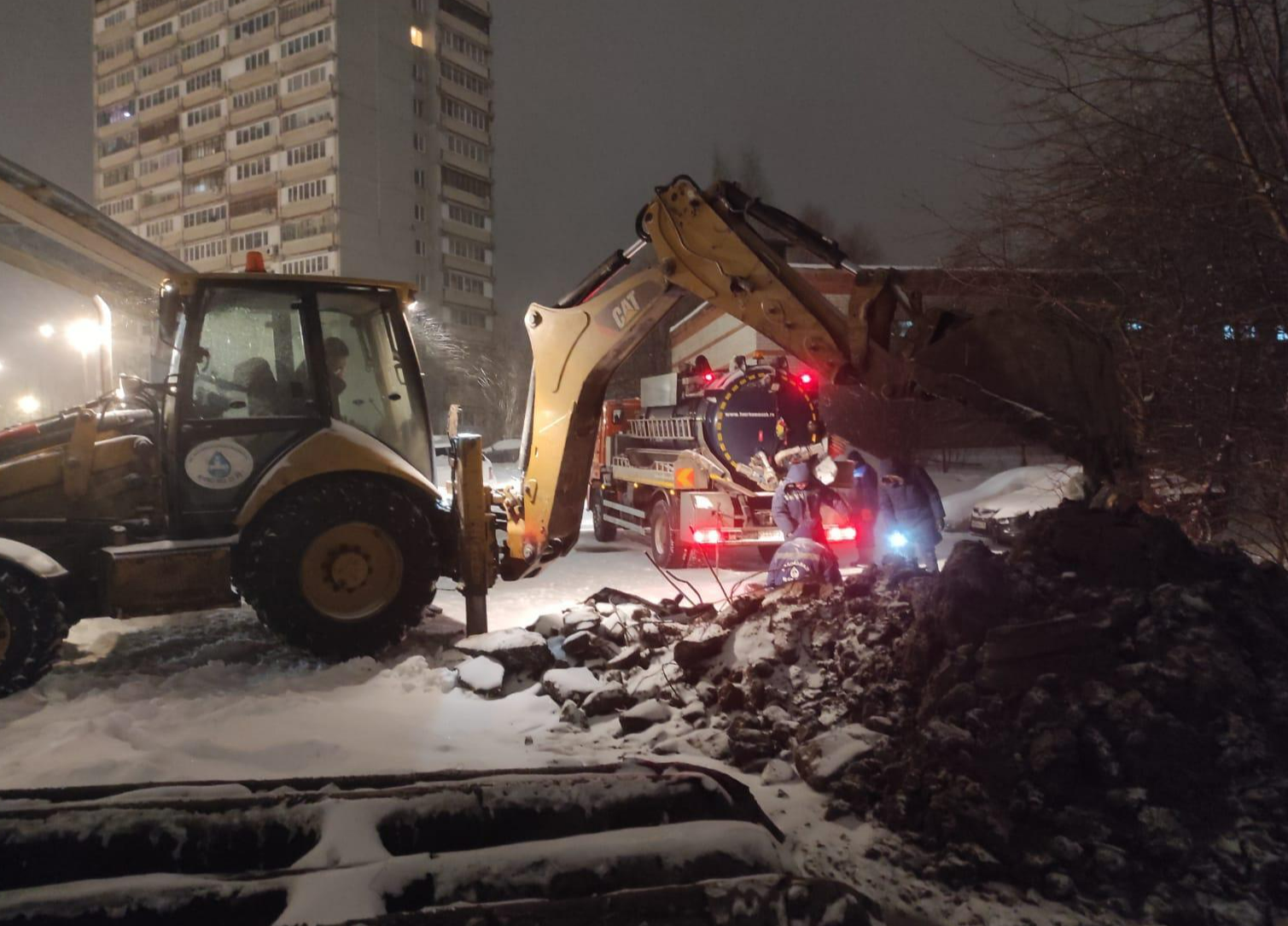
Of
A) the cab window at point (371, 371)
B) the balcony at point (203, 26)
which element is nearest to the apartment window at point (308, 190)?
the balcony at point (203, 26)

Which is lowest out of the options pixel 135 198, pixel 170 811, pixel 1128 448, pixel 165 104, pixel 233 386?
pixel 170 811

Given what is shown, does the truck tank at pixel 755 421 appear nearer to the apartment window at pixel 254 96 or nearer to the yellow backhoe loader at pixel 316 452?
the yellow backhoe loader at pixel 316 452

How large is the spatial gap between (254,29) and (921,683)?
6009cm

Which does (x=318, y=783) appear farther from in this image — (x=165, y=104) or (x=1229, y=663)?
(x=165, y=104)

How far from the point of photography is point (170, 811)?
2246 mm

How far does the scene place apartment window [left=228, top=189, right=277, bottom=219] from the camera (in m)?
51.3

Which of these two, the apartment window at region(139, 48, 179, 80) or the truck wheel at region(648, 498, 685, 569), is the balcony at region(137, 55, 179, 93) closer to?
the apartment window at region(139, 48, 179, 80)

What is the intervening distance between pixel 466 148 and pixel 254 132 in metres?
12.7

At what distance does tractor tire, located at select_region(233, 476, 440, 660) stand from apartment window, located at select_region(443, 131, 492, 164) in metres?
53.6

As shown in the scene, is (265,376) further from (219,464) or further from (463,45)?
(463,45)

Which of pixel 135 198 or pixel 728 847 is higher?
pixel 135 198

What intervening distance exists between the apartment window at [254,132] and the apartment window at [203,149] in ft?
5.01

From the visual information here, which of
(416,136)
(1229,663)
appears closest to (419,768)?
(1229,663)

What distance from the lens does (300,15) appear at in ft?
164
